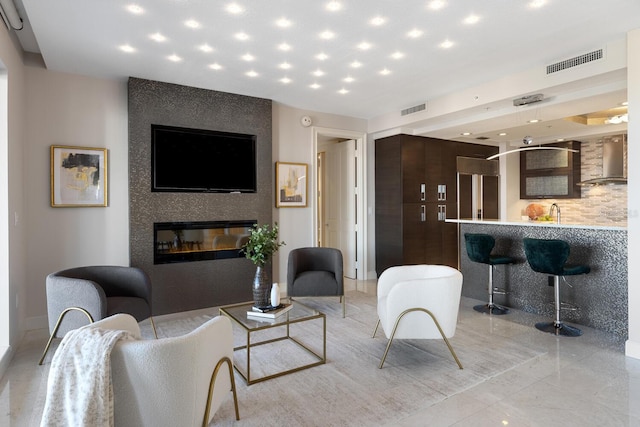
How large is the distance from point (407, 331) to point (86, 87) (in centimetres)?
424

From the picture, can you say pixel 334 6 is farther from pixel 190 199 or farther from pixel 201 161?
pixel 190 199

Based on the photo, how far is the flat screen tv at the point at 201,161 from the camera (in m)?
4.36

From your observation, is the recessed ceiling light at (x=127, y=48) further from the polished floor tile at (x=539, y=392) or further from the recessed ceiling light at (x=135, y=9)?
the polished floor tile at (x=539, y=392)

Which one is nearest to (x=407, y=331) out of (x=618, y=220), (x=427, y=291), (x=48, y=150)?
(x=427, y=291)

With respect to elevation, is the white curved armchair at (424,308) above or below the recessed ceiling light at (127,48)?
Result: below

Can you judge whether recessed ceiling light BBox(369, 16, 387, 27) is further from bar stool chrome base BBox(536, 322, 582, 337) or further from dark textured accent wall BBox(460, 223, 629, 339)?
bar stool chrome base BBox(536, 322, 582, 337)

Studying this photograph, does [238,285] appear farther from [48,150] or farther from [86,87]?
[86,87]

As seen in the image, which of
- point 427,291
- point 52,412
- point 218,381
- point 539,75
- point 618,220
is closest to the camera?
point 52,412

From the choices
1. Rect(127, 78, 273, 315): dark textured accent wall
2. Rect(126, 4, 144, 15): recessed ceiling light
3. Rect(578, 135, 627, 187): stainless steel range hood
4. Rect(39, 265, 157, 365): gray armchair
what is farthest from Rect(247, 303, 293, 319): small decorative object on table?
Rect(578, 135, 627, 187): stainless steel range hood

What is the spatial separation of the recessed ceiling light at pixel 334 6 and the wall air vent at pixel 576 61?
2.42 m

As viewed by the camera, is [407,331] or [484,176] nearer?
[407,331]

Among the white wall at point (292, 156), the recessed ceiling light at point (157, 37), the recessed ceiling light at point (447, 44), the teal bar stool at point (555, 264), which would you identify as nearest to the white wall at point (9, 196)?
the recessed ceiling light at point (157, 37)

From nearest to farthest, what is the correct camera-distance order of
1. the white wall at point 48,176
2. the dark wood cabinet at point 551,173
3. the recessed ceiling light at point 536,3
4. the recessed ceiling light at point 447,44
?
the recessed ceiling light at point 536,3 → the recessed ceiling light at point 447,44 → the white wall at point 48,176 → the dark wood cabinet at point 551,173

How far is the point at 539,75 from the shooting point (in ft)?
12.7
